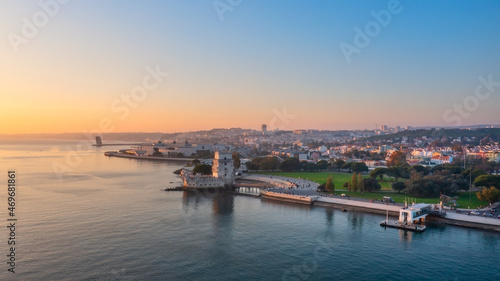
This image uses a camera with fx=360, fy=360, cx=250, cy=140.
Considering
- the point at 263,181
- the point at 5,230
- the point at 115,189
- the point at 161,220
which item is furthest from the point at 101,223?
the point at 263,181

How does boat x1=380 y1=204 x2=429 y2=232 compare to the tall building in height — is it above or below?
below

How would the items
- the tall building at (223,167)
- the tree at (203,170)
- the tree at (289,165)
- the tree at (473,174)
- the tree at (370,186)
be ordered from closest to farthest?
1. the tree at (370,186)
2. the tree at (473,174)
3. the tall building at (223,167)
4. the tree at (203,170)
5. the tree at (289,165)

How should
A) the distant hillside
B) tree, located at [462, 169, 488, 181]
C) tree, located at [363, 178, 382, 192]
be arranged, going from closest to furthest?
tree, located at [363, 178, 382, 192], tree, located at [462, 169, 488, 181], the distant hillside

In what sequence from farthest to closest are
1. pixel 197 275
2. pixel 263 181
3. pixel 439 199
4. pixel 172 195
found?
1. pixel 263 181
2. pixel 172 195
3. pixel 439 199
4. pixel 197 275

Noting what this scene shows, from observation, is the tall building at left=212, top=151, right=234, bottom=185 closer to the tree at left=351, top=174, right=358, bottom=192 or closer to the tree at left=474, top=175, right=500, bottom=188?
the tree at left=351, top=174, right=358, bottom=192

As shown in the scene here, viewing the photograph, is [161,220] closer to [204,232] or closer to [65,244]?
[204,232]

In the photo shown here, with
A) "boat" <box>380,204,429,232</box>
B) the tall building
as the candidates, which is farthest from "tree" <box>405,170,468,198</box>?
the tall building

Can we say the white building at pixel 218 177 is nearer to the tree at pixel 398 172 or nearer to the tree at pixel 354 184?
the tree at pixel 354 184

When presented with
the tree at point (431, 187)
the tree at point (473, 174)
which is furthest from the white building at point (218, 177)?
the tree at point (473, 174)

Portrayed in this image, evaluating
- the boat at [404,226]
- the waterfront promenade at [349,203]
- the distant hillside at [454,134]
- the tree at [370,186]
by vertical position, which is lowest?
the boat at [404,226]

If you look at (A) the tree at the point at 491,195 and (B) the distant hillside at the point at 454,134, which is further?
(B) the distant hillside at the point at 454,134

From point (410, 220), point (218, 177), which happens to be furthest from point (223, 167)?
point (410, 220)
